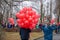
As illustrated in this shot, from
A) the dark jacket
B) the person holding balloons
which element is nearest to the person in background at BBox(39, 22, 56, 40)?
the dark jacket

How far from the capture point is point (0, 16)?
1686 centimetres

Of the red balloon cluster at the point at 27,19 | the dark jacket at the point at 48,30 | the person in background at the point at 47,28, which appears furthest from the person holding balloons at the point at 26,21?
the dark jacket at the point at 48,30

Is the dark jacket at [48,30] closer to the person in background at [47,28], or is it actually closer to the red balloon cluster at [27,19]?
the person in background at [47,28]

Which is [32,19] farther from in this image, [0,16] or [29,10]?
[0,16]

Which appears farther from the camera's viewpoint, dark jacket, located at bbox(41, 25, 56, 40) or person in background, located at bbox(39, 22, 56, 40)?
dark jacket, located at bbox(41, 25, 56, 40)

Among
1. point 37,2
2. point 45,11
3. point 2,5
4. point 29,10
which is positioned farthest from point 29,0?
point 29,10

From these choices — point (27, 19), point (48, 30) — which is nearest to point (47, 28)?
point (48, 30)

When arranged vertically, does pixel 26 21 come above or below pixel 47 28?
above

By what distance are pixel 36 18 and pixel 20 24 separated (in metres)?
0.48

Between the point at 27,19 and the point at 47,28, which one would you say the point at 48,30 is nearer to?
the point at 47,28

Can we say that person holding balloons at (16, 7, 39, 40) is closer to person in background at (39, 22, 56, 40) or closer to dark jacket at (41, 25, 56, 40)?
person in background at (39, 22, 56, 40)

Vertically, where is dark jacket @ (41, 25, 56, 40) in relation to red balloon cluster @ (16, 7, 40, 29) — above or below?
below

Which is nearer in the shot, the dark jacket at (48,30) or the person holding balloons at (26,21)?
the person holding balloons at (26,21)

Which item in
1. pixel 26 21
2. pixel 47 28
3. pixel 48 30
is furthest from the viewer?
pixel 48 30
